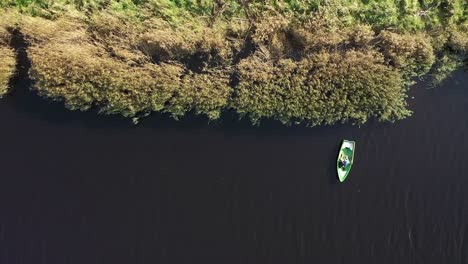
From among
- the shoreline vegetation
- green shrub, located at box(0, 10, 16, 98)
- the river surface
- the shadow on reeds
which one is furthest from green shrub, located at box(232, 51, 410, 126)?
Result: green shrub, located at box(0, 10, 16, 98)

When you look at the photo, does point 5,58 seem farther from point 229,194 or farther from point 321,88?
point 321,88

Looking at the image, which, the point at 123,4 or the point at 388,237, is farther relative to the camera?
the point at 388,237

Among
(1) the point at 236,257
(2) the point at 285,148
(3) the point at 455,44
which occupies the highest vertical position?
(3) the point at 455,44

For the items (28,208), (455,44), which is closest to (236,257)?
(28,208)

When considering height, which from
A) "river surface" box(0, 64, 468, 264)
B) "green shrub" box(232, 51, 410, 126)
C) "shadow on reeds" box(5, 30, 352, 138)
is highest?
"green shrub" box(232, 51, 410, 126)

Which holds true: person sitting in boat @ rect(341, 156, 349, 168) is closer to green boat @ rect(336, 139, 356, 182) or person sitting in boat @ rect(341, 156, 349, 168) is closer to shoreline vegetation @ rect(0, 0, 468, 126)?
green boat @ rect(336, 139, 356, 182)

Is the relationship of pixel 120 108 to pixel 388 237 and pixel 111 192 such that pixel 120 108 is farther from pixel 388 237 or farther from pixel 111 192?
pixel 388 237

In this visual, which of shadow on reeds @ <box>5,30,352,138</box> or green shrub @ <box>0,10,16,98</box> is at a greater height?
green shrub @ <box>0,10,16,98</box>

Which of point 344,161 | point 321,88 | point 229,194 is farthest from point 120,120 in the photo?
point 344,161
